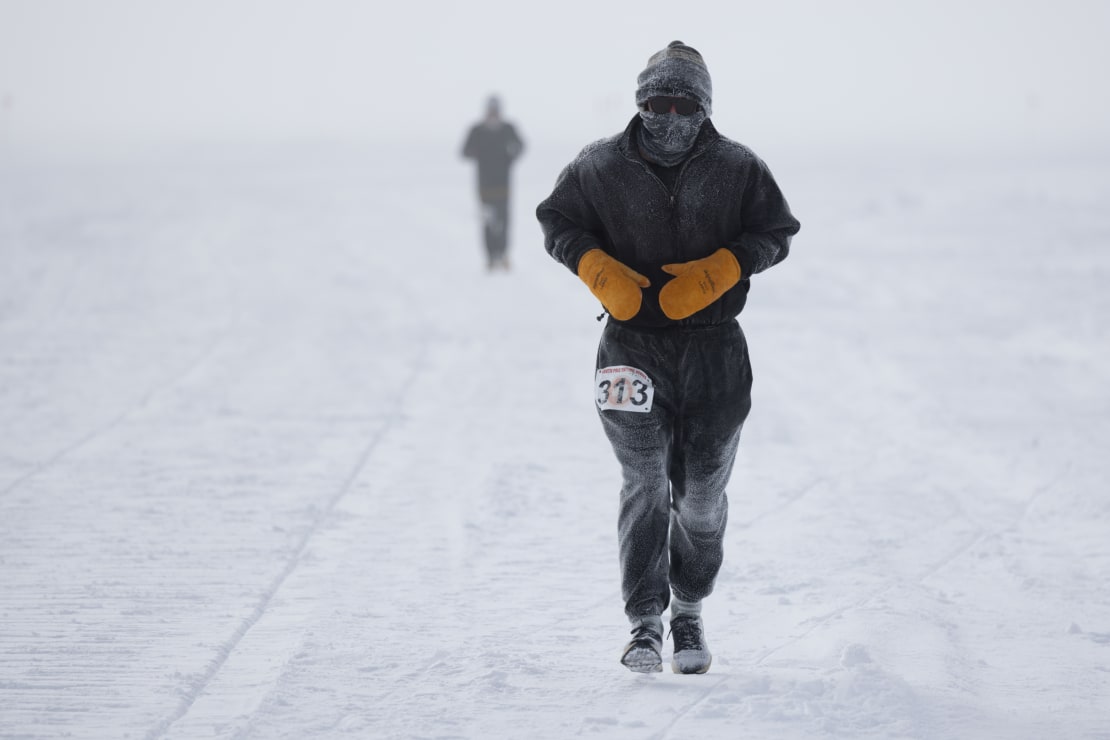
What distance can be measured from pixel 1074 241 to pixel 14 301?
33.4 feet

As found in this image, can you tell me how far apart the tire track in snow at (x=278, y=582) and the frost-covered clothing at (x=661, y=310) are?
1.23 metres

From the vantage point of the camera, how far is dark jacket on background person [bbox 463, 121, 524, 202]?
45.4ft

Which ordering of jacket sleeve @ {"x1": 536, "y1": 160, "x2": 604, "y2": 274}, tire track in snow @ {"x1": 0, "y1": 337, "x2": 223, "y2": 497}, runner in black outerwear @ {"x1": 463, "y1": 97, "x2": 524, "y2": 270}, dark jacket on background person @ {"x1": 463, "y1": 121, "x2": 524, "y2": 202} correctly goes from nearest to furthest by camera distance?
jacket sleeve @ {"x1": 536, "y1": 160, "x2": 604, "y2": 274}
tire track in snow @ {"x1": 0, "y1": 337, "x2": 223, "y2": 497}
runner in black outerwear @ {"x1": 463, "y1": 97, "x2": 524, "y2": 270}
dark jacket on background person @ {"x1": 463, "y1": 121, "x2": 524, "y2": 202}

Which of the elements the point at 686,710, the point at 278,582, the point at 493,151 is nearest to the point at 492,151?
the point at 493,151

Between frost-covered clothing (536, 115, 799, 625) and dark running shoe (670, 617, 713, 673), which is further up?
frost-covered clothing (536, 115, 799, 625)

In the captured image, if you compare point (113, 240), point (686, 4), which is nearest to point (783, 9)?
point (686, 4)

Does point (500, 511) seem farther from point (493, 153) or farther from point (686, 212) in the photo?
point (493, 153)

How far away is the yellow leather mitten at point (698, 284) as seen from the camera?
3.66 meters

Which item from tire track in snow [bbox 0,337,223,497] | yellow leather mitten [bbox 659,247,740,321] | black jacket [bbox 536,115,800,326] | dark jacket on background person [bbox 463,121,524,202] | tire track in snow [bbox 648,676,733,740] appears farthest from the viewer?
dark jacket on background person [bbox 463,121,524,202]

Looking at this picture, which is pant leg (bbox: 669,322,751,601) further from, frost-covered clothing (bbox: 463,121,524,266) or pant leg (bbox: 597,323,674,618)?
frost-covered clothing (bbox: 463,121,524,266)

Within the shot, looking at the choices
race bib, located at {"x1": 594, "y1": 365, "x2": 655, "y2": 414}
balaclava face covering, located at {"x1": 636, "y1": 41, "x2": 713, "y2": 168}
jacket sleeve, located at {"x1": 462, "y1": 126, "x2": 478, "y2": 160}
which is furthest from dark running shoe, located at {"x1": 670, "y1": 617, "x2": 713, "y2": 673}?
jacket sleeve, located at {"x1": 462, "y1": 126, "x2": 478, "y2": 160}

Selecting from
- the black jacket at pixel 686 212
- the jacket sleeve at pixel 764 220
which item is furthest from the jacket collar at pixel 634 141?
the jacket sleeve at pixel 764 220

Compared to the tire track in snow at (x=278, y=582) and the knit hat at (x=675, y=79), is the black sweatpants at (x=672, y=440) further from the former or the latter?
the tire track in snow at (x=278, y=582)

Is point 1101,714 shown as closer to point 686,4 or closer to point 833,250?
point 833,250
